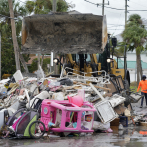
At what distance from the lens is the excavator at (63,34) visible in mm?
10281

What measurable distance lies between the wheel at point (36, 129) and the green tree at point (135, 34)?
84.7 feet

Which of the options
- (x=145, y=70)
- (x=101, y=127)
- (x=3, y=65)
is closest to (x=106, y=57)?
(x=101, y=127)

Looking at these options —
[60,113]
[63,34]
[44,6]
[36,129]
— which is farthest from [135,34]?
[36,129]

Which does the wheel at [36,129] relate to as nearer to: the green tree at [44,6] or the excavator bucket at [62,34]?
the excavator bucket at [62,34]

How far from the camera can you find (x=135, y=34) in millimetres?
31094

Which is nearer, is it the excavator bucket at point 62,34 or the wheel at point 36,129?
the wheel at point 36,129

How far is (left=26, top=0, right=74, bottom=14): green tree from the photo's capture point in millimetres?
30188

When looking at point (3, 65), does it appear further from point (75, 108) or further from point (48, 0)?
point (75, 108)

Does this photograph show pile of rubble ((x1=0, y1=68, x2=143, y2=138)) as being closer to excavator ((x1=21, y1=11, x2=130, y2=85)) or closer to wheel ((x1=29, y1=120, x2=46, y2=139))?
wheel ((x1=29, y1=120, x2=46, y2=139))

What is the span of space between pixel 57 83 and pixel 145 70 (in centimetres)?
4216

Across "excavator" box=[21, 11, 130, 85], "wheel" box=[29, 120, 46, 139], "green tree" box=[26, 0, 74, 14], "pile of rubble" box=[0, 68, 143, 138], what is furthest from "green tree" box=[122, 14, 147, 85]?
"wheel" box=[29, 120, 46, 139]

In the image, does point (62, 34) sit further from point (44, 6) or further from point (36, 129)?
point (44, 6)

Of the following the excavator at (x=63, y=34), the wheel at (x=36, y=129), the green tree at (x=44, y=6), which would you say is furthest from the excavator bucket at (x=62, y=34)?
the green tree at (x=44, y=6)

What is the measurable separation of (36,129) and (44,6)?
2615 centimetres
